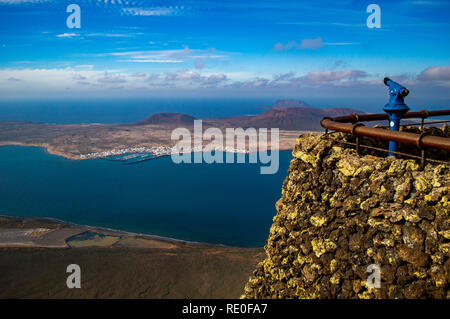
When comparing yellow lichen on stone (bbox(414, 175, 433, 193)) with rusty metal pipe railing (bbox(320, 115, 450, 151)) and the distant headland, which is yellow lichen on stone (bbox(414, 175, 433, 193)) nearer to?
rusty metal pipe railing (bbox(320, 115, 450, 151))

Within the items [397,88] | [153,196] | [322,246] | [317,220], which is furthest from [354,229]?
[153,196]

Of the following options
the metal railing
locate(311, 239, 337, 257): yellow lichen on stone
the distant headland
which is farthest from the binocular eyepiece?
the distant headland

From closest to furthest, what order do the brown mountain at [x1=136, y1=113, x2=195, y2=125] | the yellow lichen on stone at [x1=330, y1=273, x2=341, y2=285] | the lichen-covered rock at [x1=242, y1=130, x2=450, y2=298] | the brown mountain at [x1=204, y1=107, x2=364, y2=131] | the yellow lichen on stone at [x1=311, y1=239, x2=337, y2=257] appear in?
the lichen-covered rock at [x1=242, y1=130, x2=450, y2=298] < the yellow lichen on stone at [x1=330, y1=273, x2=341, y2=285] < the yellow lichen on stone at [x1=311, y1=239, x2=337, y2=257] < the brown mountain at [x1=204, y1=107, x2=364, y2=131] < the brown mountain at [x1=136, y1=113, x2=195, y2=125]

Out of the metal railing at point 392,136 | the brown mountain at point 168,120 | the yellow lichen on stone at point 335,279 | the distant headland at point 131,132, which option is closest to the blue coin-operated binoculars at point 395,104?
the metal railing at point 392,136

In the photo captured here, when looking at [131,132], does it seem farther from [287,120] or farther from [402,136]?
[402,136]

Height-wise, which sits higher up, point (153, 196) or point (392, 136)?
point (392, 136)
